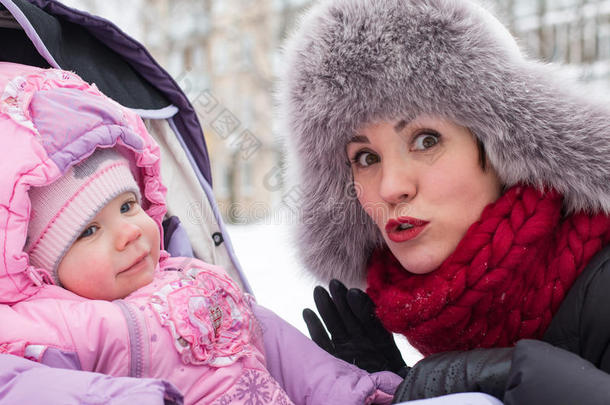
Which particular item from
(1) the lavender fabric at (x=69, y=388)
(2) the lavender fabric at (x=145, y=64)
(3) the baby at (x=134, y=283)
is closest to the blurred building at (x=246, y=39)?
(2) the lavender fabric at (x=145, y=64)

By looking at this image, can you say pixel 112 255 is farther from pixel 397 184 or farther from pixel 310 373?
pixel 397 184

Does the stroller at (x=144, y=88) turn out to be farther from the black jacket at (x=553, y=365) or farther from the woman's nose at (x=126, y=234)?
the black jacket at (x=553, y=365)

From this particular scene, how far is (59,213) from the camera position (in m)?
1.15

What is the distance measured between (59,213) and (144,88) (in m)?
0.62

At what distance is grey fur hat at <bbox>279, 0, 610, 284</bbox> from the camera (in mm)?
1320

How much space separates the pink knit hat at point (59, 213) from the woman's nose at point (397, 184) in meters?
0.62

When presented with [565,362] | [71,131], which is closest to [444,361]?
[565,362]

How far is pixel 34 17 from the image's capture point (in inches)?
53.6

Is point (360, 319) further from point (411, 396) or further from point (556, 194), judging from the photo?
point (556, 194)

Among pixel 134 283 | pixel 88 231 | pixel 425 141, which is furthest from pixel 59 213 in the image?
pixel 425 141

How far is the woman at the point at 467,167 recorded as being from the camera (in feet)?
4.29

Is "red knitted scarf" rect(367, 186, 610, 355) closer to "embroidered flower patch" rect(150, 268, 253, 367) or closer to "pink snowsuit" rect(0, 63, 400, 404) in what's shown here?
"pink snowsuit" rect(0, 63, 400, 404)

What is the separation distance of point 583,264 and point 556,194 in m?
0.17

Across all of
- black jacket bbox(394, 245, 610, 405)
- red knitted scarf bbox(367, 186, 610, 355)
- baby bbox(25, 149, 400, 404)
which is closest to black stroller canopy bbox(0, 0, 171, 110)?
baby bbox(25, 149, 400, 404)
